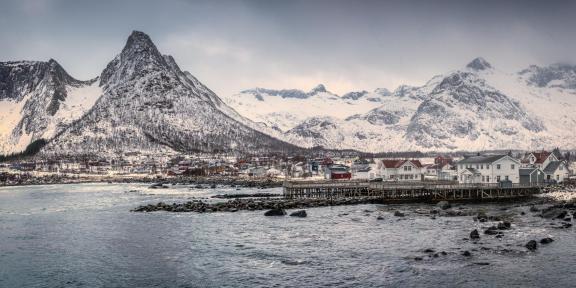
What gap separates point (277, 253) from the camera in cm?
4931

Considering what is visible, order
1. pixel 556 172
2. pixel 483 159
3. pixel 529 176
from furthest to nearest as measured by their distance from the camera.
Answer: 1. pixel 556 172
2. pixel 483 159
3. pixel 529 176

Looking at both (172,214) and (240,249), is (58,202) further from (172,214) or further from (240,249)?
(240,249)

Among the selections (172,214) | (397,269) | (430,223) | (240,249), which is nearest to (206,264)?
(240,249)

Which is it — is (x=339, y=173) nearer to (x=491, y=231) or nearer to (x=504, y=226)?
(x=504, y=226)

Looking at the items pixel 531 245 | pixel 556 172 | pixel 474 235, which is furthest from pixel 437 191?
pixel 531 245

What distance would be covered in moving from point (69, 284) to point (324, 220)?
126ft

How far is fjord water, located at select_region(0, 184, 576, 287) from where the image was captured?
39688 mm

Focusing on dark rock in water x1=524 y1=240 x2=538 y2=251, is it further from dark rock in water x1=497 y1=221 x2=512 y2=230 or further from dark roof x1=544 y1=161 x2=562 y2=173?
dark roof x1=544 y1=161 x2=562 y2=173

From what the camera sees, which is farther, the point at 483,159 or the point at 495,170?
the point at 483,159

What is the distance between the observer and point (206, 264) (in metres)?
45.7

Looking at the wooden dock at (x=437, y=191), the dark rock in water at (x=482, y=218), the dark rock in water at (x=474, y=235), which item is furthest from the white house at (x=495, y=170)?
the dark rock in water at (x=474, y=235)

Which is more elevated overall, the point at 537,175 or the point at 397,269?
the point at 537,175

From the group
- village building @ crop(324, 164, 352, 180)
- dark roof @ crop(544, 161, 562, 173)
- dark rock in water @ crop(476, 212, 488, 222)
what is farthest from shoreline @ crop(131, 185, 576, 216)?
village building @ crop(324, 164, 352, 180)

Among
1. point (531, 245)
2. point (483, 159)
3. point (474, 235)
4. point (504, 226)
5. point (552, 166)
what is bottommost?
point (531, 245)
